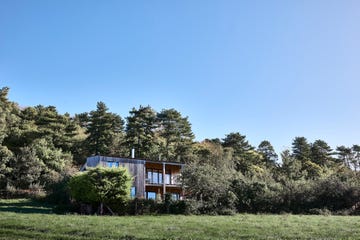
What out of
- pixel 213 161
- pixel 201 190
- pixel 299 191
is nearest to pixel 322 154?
pixel 213 161

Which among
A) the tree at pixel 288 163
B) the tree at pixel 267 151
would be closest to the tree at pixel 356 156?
the tree at pixel 267 151

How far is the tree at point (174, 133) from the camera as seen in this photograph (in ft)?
170

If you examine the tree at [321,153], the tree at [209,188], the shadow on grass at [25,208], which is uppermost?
the tree at [321,153]

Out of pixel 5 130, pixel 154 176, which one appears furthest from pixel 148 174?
pixel 5 130

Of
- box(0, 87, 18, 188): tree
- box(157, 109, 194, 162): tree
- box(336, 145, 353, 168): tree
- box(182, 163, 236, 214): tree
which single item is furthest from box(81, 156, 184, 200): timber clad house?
box(336, 145, 353, 168): tree

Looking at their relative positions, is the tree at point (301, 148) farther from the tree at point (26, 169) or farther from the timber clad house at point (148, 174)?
the tree at point (26, 169)

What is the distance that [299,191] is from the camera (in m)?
30.1

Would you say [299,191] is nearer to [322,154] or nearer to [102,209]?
[102,209]

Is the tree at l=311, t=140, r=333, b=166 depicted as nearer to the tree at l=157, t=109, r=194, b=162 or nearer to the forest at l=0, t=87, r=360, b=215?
the forest at l=0, t=87, r=360, b=215

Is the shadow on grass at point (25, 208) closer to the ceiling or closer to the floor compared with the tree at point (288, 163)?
closer to the floor

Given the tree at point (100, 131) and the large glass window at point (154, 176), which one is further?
the tree at point (100, 131)

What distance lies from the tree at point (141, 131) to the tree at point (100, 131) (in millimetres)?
2562

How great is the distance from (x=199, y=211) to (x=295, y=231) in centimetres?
1224

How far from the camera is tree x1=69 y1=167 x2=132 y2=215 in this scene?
2319 centimetres
